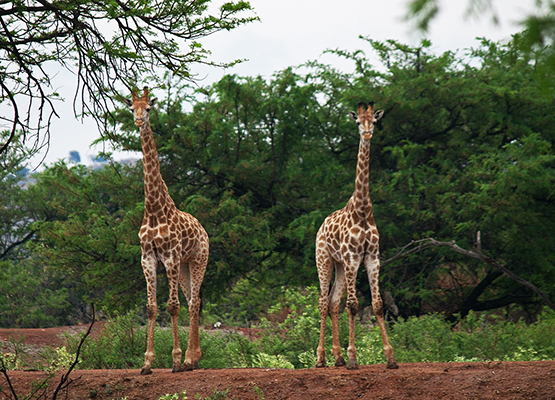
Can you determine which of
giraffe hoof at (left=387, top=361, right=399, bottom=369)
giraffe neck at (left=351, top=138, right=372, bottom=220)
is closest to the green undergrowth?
giraffe hoof at (left=387, top=361, right=399, bottom=369)

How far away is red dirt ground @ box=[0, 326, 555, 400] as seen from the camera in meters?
7.19

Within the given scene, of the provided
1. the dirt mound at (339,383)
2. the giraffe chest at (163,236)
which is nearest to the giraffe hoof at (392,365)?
the dirt mound at (339,383)

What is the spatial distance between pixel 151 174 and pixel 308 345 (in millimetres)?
4017

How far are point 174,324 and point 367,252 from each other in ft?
9.48

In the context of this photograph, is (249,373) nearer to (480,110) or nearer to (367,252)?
(367,252)

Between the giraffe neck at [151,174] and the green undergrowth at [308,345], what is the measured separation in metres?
2.98

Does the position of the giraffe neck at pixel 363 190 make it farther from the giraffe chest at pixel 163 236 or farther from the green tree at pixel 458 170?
the green tree at pixel 458 170

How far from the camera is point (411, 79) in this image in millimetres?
16828

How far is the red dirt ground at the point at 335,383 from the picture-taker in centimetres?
719

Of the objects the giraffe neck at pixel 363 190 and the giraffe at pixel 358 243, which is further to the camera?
the giraffe neck at pixel 363 190

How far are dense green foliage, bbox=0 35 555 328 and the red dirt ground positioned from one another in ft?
20.6

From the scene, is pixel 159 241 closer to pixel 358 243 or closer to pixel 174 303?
pixel 174 303

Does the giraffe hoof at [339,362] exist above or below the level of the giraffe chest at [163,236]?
below

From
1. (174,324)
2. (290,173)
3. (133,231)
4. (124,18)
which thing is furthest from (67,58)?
(290,173)
